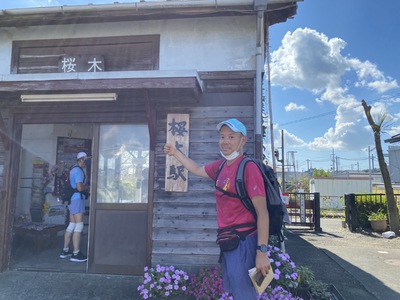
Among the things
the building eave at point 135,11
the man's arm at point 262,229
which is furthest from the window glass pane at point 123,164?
the man's arm at point 262,229

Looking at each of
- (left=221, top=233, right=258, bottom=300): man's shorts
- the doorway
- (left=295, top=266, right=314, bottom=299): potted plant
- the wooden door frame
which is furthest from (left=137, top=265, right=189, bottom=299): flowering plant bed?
(left=221, top=233, right=258, bottom=300): man's shorts

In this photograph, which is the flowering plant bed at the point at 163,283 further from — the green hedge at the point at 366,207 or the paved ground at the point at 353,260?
the green hedge at the point at 366,207

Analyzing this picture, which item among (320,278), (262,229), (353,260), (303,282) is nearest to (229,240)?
(262,229)

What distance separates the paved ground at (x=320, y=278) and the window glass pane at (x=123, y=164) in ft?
4.26

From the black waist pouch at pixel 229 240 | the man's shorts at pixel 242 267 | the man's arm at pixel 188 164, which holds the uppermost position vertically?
the man's arm at pixel 188 164

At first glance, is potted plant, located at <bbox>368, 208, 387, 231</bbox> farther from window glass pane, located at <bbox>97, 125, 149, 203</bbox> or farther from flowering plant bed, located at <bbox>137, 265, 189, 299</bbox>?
window glass pane, located at <bbox>97, 125, 149, 203</bbox>

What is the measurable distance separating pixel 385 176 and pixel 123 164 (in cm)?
873

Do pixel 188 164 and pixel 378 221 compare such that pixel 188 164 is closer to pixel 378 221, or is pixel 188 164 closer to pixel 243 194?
pixel 243 194

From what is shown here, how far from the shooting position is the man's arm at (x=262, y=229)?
2318 millimetres

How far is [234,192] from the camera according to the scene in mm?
2506

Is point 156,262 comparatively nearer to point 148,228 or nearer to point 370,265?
point 148,228

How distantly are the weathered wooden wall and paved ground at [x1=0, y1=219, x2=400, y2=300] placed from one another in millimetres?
794

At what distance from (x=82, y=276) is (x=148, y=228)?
1.33m

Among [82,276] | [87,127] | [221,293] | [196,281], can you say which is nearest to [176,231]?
[196,281]
